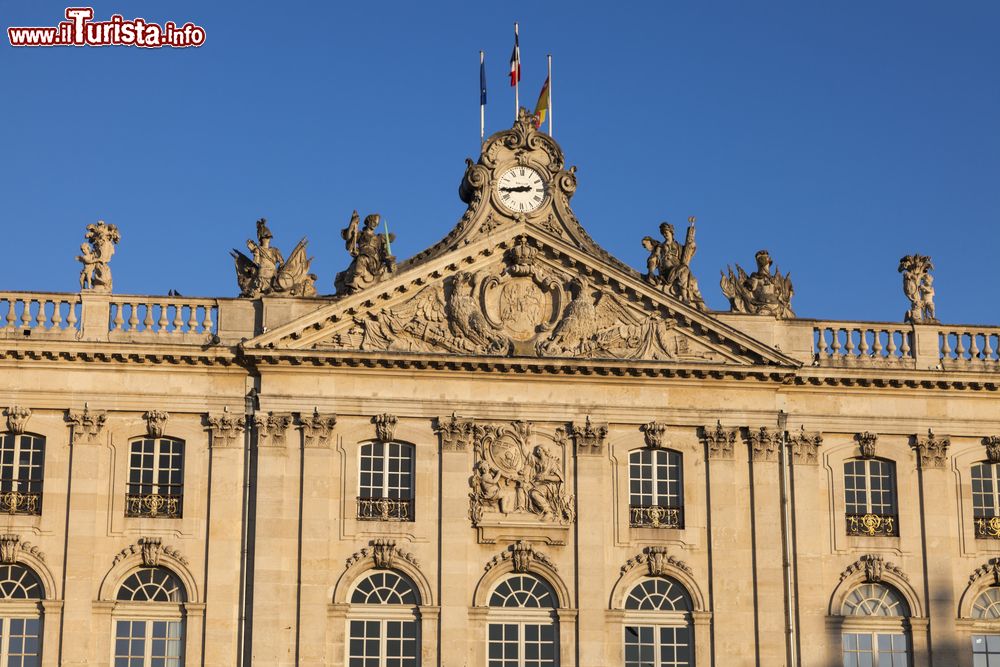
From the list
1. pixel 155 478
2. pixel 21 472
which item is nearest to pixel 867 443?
pixel 155 478

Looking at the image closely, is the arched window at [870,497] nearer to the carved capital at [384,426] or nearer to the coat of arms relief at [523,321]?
the coat of arms relief at [523,321]

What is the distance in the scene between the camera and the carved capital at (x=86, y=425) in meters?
40.2

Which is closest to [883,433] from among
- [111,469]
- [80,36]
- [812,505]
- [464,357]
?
[812,505]

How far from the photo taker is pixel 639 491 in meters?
41.5

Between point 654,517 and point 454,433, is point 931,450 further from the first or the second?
point 454,433

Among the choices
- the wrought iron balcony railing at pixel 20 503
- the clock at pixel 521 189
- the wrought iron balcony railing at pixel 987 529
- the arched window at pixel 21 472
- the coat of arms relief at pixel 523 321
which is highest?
the clock at pixel 521 189

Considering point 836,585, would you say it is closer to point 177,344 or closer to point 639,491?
point 639,491

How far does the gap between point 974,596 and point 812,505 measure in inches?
164

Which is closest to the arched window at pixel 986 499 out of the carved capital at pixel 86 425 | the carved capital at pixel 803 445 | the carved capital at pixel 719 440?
the carved capital at pixel 803 445

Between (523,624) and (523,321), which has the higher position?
(523,321)

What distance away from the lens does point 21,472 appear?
4012 centimetres

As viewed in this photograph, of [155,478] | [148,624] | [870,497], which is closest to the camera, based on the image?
[148,624]

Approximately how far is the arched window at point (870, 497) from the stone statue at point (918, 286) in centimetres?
371

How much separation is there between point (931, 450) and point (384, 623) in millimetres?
13079
